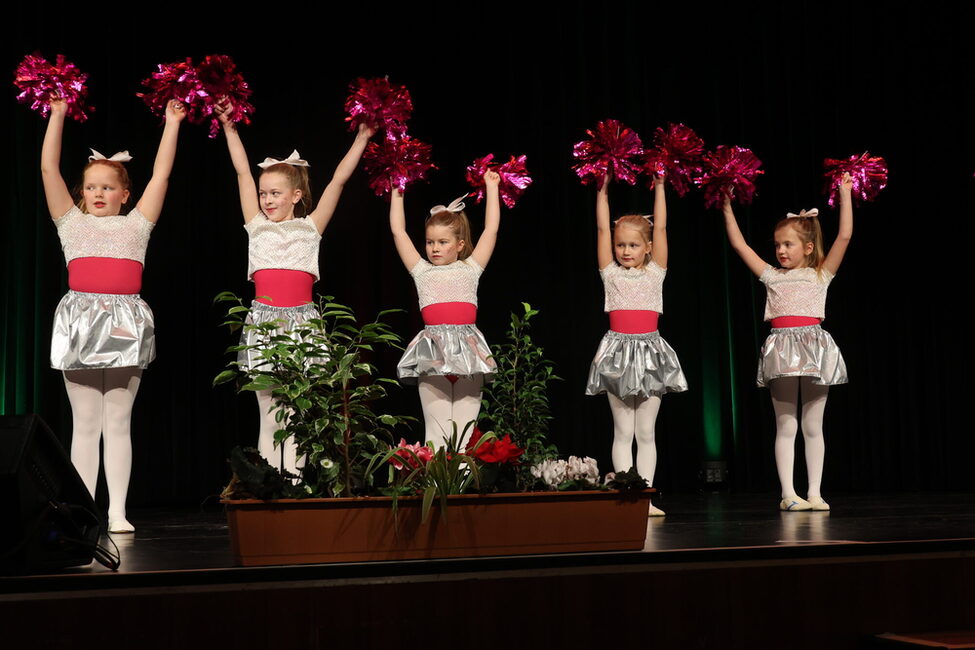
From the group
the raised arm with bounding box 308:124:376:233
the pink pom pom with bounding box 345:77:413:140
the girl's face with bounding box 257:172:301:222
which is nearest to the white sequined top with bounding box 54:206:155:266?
the girl's face with bounding box 257:172:301:222

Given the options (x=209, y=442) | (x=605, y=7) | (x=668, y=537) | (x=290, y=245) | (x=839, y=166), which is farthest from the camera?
(x=605, y=7)

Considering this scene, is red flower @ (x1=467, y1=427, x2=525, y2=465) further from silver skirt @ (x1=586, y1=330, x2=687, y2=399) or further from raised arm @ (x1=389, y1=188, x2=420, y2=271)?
raised arm @ (x1=389, y1=188, x2=420, y2=271)

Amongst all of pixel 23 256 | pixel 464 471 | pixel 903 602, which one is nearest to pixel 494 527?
pixel 464 471

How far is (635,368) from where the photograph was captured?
439 centimetres

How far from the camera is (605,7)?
616 centimetres

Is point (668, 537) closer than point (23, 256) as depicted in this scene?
Yes

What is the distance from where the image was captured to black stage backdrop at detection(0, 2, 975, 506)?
5.15m

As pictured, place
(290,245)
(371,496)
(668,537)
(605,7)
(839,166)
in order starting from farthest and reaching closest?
(605,7)
(839,166)
(290,245)
(668,537)
(371,496)

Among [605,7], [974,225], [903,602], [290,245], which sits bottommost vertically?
[903,602]

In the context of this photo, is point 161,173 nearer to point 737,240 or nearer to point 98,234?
point 98,234

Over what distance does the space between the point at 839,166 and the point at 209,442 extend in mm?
3638

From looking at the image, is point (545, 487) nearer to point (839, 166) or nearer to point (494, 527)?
point (494, 527)

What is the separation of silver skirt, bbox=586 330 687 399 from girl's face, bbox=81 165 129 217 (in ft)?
7.28

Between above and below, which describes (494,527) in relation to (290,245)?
below
